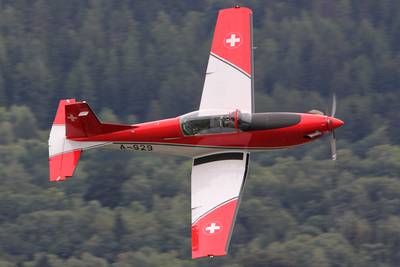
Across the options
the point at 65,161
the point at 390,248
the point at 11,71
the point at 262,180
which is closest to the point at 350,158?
the point at 262,180

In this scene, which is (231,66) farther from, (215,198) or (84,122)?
(215,198)

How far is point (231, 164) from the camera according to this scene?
3138 centimetres

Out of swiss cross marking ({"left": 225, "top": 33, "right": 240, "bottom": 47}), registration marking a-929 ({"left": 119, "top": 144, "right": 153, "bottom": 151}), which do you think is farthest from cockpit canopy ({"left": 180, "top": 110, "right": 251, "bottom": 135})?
swiss cross marking ({"left": 225, "top": 33, "right": 240, "bottom": 47})

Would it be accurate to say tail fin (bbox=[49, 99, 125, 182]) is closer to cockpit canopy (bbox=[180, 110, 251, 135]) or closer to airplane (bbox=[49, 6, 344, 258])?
airplane (bbox=[49, 6, 344, 258])

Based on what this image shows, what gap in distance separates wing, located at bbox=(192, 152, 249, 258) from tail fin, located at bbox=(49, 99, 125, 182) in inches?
106

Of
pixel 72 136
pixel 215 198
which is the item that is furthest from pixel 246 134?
pixel 72 136

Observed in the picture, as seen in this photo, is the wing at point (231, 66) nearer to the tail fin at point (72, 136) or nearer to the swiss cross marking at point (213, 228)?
the tail fin at point (72, 136)

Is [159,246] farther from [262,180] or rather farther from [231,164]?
[231,164]

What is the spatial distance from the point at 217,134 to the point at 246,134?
0.74 metres

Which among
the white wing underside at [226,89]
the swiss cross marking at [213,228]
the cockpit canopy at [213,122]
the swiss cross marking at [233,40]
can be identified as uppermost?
the swiss cross marking at [233,40]

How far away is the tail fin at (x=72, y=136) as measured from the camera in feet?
108

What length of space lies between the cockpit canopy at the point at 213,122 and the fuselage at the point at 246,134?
2 cm

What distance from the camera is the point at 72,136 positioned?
109 feet

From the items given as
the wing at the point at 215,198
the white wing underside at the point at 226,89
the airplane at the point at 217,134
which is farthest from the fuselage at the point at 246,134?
the white wing underside at the point at 226,89
